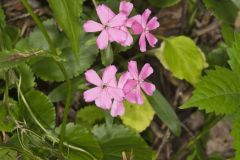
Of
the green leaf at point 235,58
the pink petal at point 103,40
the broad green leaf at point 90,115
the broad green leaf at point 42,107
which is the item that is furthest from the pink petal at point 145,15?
→ the broad green leaf at point 90,115

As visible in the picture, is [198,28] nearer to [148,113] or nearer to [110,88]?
[148,113]

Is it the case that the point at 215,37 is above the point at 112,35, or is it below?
below

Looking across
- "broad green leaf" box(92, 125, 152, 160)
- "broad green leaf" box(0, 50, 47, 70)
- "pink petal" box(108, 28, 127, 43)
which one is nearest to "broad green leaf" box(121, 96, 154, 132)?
"broad green leaf" box(92, 125, 152, 160)

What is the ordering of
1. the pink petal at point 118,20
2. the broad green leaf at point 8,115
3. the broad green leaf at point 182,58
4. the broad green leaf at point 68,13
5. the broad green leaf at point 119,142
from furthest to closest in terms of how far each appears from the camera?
the broad green leaf at point 182,58 < the broad green leaf at point 119,142 < the broad green leaf at point 8,115 < the pink petal at point 118,20 < the broad green leaf at point 68,13

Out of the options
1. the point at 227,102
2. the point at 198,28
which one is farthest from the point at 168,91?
the point at 227,102

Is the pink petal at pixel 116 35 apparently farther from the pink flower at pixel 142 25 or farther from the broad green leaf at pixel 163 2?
the broad green leaf at pixel 163 2

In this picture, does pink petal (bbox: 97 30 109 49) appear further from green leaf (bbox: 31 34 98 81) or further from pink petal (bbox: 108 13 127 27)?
green leaf (bbox: 31 34 98 81)
